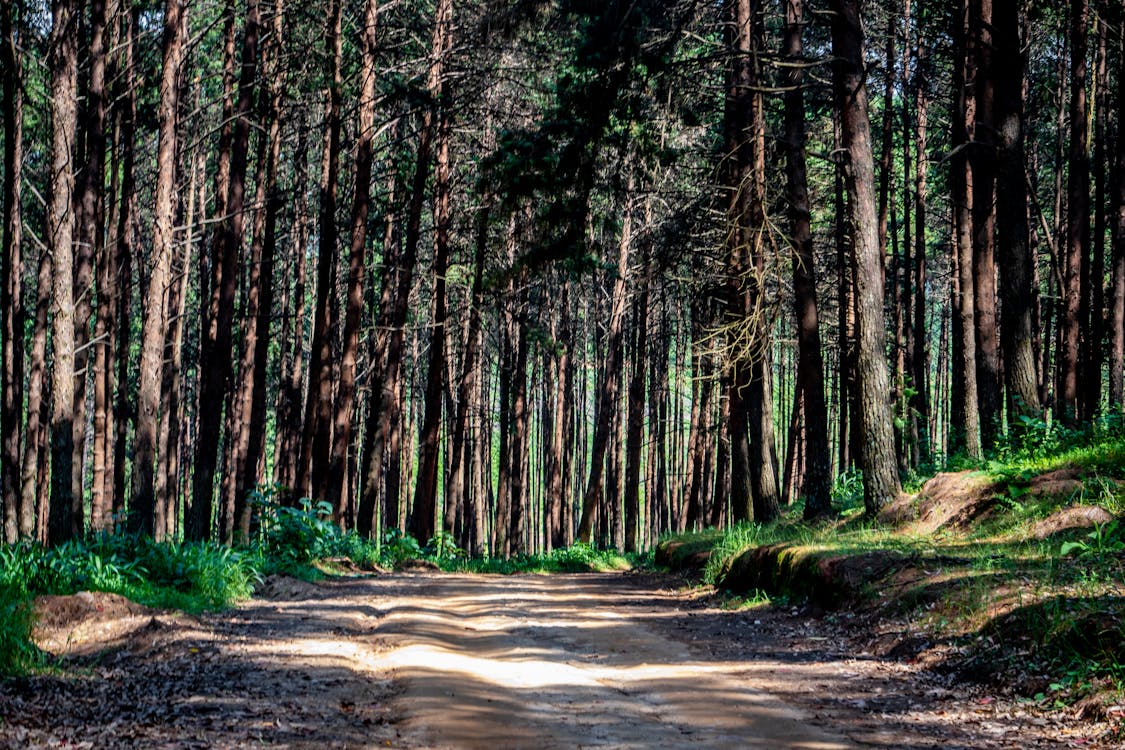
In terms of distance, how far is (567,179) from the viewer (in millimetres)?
13039

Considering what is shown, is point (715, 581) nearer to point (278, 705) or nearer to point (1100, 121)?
point (278, 705)

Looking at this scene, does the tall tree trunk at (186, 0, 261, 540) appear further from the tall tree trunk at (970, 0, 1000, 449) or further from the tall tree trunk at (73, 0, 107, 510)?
the tall tree trunk at (970, 0, 1000, 449)

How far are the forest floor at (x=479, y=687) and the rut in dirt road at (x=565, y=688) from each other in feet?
0.07

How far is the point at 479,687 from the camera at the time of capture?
19.7 ft

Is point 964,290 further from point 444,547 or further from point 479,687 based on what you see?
point 479,687

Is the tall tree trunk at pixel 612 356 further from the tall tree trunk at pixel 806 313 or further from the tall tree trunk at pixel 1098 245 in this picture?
the tall tree trunk at pixel 1098 245

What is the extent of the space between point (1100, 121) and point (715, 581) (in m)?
18.0

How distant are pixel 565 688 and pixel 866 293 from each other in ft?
24.6

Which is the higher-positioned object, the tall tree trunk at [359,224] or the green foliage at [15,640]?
the tall tree trunk at [359,224]

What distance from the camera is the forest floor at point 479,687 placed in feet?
15.9

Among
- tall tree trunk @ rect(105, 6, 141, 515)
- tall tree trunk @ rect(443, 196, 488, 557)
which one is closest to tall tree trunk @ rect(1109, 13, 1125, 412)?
tall tree trunk @ rect(443, 196, 488, 557)

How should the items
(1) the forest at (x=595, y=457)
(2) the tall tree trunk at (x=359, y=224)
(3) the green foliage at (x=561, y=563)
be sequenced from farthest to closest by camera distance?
(3) the green foliage at (x=561, y=563), (2) the tall tree trunk at (x=359, y=224), (1) the forest at (x=595, y=457)

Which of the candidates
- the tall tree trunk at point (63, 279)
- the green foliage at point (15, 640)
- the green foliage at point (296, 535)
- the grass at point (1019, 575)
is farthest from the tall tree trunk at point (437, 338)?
the green foliage at point (15, 640)

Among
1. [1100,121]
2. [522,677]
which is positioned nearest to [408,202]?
[1100,121]
